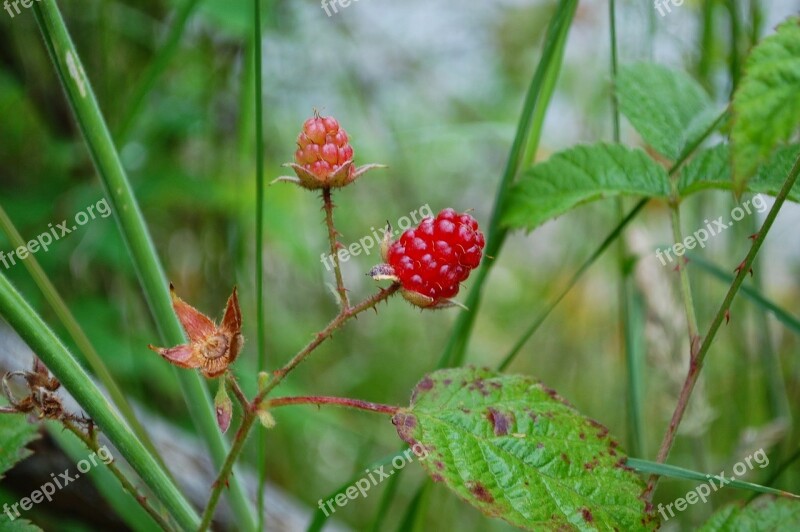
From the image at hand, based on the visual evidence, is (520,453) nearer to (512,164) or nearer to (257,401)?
Result: (257,401)

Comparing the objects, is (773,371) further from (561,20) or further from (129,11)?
(129,11)

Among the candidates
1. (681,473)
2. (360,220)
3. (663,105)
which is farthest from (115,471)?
(360,220)

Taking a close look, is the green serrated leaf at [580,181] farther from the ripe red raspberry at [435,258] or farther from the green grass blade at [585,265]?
the ripe red raspberry at [435,258]

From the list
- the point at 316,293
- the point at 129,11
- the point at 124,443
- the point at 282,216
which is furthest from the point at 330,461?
the point at 124,443
